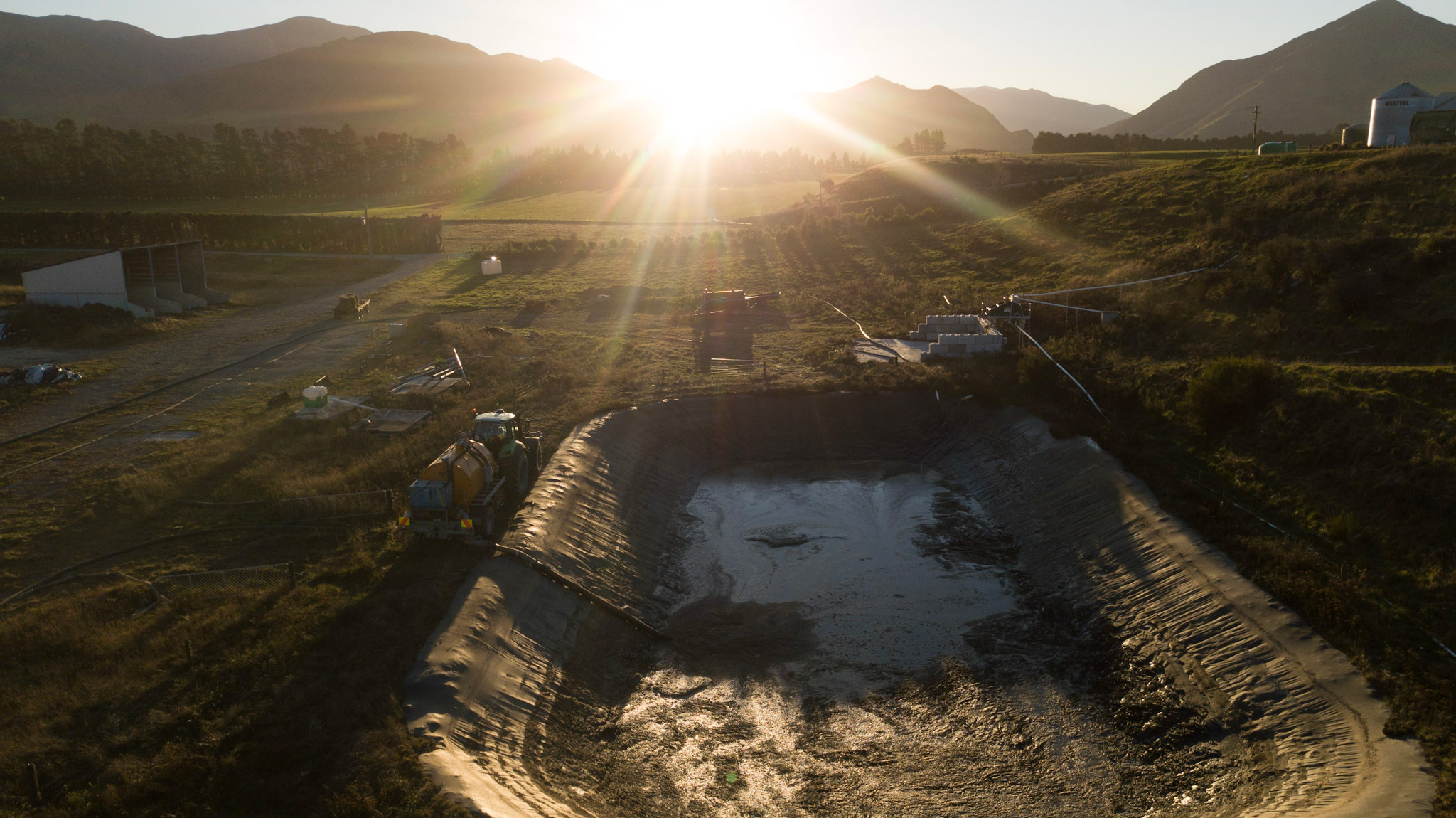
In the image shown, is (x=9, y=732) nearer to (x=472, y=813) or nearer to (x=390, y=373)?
(x=472, y=813)

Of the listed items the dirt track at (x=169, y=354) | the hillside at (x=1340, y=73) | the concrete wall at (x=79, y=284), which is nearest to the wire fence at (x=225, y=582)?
the dirt track at (x=169, y=354)

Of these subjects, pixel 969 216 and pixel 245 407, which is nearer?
pixel 245 407

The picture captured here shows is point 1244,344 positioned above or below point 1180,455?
above

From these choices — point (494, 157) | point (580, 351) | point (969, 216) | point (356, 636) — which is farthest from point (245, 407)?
point (494, 157)

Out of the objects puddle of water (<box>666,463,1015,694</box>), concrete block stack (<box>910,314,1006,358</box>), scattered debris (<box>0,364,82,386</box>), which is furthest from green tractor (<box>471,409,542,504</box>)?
scattered debris (<box>0,364,82,386</box>)

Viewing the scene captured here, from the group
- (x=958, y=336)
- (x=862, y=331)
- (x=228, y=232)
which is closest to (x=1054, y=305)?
(x=958, y=336)

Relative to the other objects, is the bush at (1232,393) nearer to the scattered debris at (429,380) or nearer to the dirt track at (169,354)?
the scattered debris at (429,380)

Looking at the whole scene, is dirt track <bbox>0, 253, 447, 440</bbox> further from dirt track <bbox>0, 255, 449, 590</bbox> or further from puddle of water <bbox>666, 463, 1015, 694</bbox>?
puddle of water <bbox>666, 463, 1015, 694</bbox>
